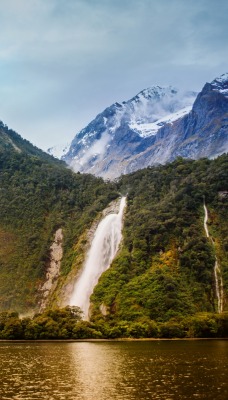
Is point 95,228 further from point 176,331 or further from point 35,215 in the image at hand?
point 176,331

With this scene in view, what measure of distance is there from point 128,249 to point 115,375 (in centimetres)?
5982

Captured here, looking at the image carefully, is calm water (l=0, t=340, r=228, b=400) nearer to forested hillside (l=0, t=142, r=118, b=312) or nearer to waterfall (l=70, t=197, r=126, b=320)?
waterfall (l=70, t=197, r=126, b=320)

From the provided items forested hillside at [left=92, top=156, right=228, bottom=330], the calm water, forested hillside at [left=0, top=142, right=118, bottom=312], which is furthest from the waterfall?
the calm water

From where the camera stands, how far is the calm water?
2689cm

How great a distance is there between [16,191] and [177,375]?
10193cm

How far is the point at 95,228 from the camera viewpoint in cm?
10856

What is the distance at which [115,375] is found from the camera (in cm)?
3362

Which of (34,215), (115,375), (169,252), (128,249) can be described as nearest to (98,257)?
(128,249)

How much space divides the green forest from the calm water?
22.4m

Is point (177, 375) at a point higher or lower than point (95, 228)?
lower

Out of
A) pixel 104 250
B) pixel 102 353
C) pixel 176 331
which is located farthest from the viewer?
pixel 104 250

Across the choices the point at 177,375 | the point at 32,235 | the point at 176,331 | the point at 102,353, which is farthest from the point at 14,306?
the point at 177,375

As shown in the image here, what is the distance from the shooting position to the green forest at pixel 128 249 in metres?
70.5

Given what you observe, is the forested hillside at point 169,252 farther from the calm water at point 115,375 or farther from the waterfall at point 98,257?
the calm water at point 115,375
